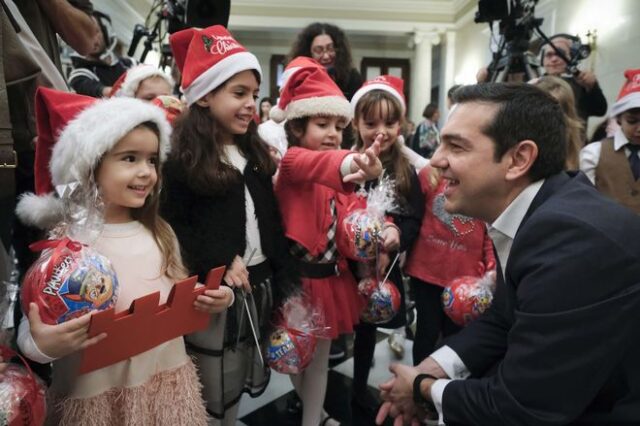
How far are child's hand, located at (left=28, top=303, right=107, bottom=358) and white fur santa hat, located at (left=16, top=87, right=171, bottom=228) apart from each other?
29cm

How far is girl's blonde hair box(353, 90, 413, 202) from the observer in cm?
189

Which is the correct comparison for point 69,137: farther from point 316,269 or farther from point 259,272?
point 316,269

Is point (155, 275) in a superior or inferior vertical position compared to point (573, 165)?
inferior

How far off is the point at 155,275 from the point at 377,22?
390 inches

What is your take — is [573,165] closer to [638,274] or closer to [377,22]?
Answer: [638,274]

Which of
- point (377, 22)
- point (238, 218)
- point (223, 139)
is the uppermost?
point (377, 22)

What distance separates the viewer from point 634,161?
7.37ft

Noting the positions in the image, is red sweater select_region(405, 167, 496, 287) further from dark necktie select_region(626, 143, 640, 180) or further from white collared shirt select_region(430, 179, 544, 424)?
dark necktie select_region(626, 143, 640, 180)

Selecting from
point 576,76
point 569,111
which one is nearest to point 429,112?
point 576,76

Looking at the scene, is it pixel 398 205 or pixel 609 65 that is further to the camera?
pixel 609 65

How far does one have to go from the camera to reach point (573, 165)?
191 cm

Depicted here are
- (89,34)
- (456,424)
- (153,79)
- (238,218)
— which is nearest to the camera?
(456,424)

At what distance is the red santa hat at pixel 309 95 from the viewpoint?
1650mm

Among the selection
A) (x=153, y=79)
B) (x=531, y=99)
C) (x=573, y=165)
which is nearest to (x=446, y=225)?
(x=573, y=165)
